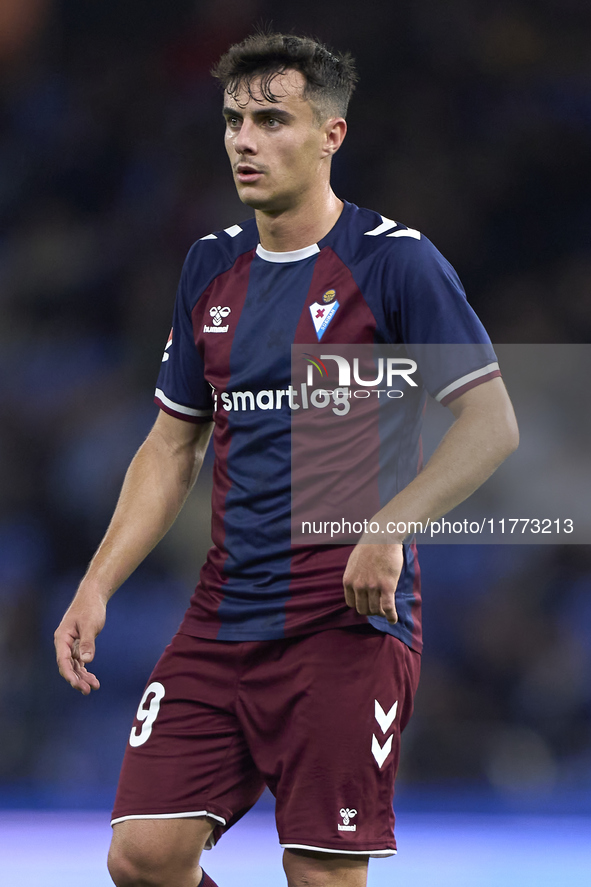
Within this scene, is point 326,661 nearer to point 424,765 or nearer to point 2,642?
point 424,765

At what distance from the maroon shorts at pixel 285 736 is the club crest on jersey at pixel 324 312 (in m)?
0.57

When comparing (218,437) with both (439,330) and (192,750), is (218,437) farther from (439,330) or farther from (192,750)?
(192,750)

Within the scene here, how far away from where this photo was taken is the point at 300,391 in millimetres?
2035

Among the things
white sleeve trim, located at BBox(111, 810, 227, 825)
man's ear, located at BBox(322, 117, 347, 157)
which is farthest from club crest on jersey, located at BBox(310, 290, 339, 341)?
white sleeve trim, located at BBox(111, 810, 227, 825)

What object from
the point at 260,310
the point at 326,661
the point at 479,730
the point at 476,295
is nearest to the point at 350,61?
the point at 260,310

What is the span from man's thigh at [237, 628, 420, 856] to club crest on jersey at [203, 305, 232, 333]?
2.08 ft

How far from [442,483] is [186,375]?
0.68 m

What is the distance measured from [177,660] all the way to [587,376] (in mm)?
3122

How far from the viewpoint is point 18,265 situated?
4.74 meters

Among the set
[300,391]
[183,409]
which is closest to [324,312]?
[300,391]

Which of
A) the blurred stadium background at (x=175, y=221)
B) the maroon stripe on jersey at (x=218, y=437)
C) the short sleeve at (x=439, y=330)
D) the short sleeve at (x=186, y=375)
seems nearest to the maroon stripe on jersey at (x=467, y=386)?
the short sleeve at (x=439, y=330)

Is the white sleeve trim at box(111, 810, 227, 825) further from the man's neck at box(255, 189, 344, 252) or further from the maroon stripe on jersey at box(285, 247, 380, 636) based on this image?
the man's neck at box(255, 189, 344, 252)

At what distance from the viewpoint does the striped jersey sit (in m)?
1.98

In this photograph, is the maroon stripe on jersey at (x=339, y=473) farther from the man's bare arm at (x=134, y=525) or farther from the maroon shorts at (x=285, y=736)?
the man's bare arm at (x=134, y=525)
